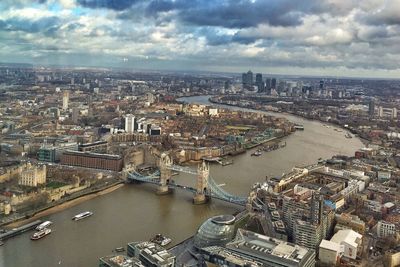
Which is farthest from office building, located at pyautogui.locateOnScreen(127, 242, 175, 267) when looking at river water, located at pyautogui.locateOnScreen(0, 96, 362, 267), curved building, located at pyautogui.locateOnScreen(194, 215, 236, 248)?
curved building, located at pyautogui.locateOnScreen(194, 215, 236, 248)

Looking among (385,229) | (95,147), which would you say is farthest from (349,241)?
(95,147)

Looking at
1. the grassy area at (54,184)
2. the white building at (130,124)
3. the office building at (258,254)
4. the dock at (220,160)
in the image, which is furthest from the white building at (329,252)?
the white building at (130,124)

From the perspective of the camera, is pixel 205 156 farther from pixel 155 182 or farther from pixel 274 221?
pixel 274 221

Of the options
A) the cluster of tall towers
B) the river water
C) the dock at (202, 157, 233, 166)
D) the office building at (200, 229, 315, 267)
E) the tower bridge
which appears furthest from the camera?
the cluster of tall towers

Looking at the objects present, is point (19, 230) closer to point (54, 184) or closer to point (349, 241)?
point (54, 184)

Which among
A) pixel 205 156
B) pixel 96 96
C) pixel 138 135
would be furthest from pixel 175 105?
pixel 205 156

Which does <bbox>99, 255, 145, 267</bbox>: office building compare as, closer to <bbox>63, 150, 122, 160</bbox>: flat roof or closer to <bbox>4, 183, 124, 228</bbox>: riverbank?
<bbox>4, 183, 124, 228</bbox>: riverbank
